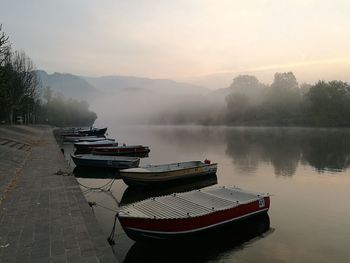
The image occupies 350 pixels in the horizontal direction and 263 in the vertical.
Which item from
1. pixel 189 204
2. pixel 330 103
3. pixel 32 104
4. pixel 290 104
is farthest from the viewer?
pixel 290 104

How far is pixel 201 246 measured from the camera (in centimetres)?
1532

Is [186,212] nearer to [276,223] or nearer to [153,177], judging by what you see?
[276,223]

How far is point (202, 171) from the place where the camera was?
31.6 metres

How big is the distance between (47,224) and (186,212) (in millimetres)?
5716

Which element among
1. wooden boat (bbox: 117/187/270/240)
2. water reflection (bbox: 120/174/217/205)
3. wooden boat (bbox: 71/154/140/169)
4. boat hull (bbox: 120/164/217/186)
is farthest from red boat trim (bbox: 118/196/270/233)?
wooden boat (bbox: 71/154/140/169)

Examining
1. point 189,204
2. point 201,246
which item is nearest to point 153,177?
point 189,204

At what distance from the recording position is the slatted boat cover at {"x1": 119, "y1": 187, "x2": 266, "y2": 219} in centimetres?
1516

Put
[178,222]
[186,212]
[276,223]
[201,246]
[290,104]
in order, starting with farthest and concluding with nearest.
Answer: [290,104], [276,223], [186,212], [201,246], [178,222]

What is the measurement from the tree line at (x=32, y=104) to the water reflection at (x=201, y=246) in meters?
Result: 55.6

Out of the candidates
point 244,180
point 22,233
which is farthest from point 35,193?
point 244,180

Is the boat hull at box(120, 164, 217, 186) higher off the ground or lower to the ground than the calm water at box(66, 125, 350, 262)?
higher

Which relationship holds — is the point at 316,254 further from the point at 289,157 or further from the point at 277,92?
the point at 277,92

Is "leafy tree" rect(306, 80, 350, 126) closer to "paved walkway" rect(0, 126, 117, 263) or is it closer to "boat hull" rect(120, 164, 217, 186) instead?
"boat hull" rect(120, 164, 217, 186)

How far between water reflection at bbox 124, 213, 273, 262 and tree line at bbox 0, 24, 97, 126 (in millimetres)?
55562
